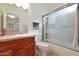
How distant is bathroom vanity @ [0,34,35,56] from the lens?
121 centimetres

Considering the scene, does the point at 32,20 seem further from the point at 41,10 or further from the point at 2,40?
the point at 2,40

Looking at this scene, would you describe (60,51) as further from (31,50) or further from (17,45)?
(17,45)

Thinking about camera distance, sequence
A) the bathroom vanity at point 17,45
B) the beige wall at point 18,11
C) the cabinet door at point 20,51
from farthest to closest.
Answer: the beige wall at point 18,11 < the cabinet door at point 20,51 < the bathroom vanity at point 17,45

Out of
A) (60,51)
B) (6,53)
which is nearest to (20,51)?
(6,53)

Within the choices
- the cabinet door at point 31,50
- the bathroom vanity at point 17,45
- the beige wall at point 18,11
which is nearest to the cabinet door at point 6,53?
the bathroom vanity at point 17,45

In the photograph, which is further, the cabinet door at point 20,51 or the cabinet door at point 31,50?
the cabinet door at point 31,50

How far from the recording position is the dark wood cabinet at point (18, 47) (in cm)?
122

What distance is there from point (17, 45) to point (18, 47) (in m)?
0.04

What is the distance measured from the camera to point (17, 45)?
1470 mm

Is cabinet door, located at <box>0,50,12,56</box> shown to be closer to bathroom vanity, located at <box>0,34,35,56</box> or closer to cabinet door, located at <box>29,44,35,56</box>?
bathroom vanity, located at <box>0,34,35,56</box>

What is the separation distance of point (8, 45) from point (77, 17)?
3.57ft

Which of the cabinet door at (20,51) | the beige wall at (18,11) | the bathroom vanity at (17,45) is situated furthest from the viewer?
the beige wall at (18,11)

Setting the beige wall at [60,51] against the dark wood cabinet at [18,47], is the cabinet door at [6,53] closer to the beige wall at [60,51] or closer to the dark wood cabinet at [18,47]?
the dark wood cabinet at [18,47]

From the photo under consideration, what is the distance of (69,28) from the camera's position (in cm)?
192
